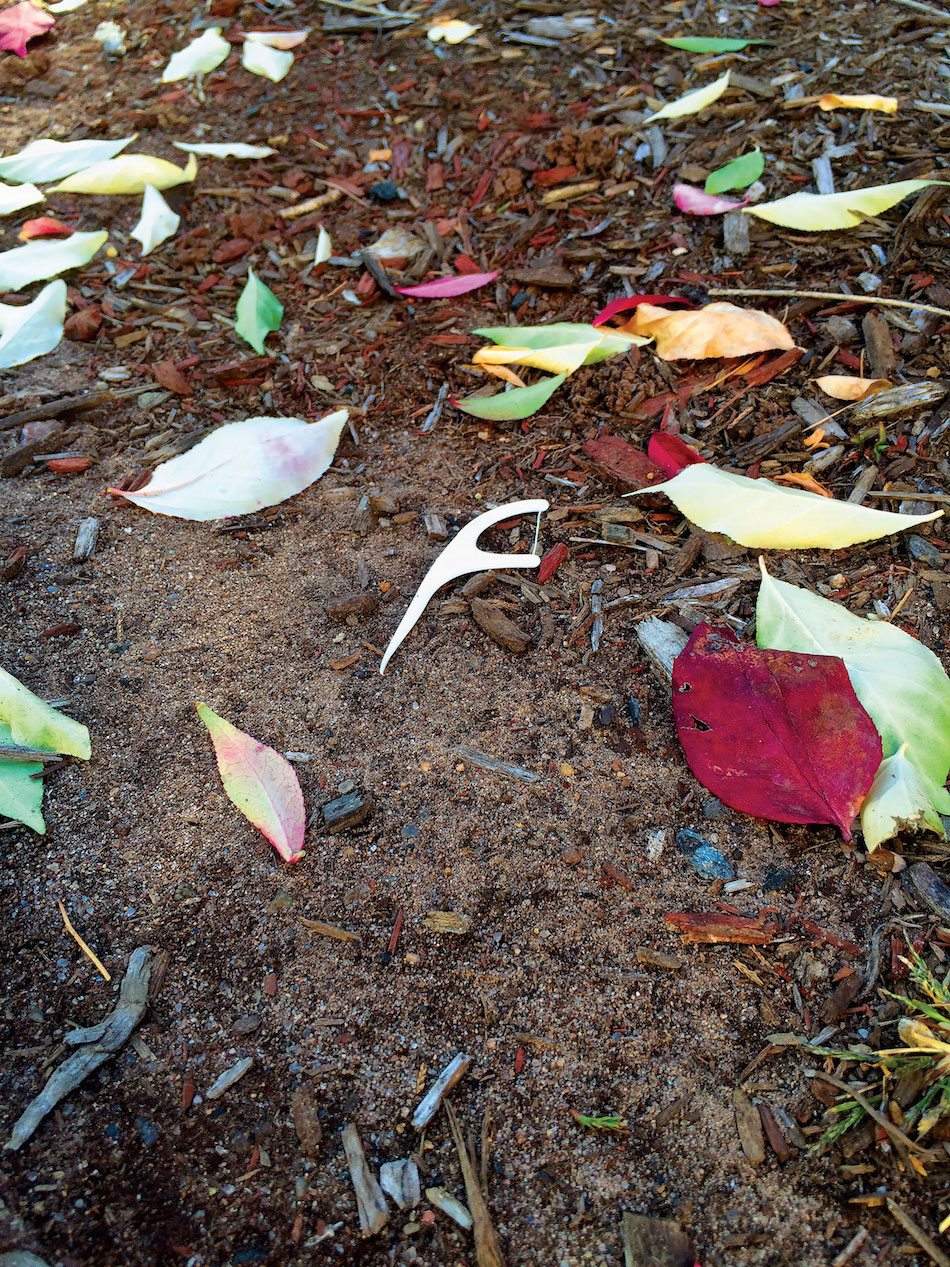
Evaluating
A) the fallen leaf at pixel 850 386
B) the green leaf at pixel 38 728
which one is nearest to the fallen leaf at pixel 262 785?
the green leaf at pixel 38 728

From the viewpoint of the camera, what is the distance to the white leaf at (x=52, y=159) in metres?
2.72

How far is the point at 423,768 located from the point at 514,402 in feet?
3.10

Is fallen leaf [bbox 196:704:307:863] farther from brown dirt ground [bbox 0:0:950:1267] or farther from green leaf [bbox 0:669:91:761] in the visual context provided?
green leaf [bbox 0:669:91:761]

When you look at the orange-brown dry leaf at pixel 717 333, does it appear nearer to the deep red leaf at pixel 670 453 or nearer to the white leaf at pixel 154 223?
the deep red leaf at pixel 670 453

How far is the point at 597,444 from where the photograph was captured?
192cm

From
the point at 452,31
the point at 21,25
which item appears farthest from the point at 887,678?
the point at 21,25

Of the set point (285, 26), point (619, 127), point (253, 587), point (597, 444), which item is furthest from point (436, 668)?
point (285, 26)

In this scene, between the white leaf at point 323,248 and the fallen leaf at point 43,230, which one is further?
the fallen leaf at point 43,230

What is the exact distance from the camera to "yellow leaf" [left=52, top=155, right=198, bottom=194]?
2652 millimetres

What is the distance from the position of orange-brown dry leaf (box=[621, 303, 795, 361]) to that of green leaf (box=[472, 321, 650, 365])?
0.06 m

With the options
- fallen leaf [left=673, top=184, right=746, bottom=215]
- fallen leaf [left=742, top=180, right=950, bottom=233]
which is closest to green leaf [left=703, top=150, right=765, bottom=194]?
fallen leaf [left=673, top=184, right=746, bottom=215]

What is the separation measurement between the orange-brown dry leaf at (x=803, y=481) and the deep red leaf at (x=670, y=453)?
169 millimetres

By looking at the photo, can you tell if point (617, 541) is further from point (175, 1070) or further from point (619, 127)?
point (619, 127)

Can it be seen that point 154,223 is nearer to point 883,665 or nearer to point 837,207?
point 837,207
